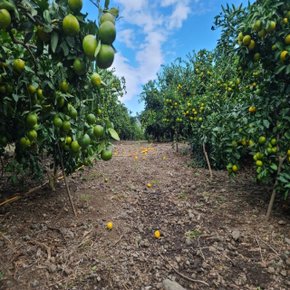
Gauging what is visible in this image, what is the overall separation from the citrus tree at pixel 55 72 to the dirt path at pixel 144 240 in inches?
28.6

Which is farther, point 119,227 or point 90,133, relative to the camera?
point 119,227

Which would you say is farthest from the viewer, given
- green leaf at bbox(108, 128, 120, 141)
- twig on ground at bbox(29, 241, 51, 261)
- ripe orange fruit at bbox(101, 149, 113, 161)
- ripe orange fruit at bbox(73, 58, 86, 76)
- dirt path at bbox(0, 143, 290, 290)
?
twig on ground at bbox(29, 241, 51, 261)

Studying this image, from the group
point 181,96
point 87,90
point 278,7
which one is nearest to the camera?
point 87,90

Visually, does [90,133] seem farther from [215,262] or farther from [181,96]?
[181,96]

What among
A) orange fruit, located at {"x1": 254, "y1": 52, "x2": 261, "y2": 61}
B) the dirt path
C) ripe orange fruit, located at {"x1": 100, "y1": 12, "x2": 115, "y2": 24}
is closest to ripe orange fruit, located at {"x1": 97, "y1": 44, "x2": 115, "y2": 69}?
ripe orange fruit, located at {"x1": 100, "y1": 12, "x2": 115, "y2": 24}

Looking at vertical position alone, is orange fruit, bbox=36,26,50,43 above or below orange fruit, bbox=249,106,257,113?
above

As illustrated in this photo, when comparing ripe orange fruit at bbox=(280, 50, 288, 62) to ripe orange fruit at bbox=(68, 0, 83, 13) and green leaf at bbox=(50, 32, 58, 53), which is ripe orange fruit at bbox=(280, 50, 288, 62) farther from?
green leaf at bbox=(50, 32, 58, 53)

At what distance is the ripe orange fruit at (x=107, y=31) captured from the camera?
1276 mm

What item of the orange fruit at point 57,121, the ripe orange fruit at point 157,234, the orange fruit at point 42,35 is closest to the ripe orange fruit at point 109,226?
the ripe orange fruit at point 157,234

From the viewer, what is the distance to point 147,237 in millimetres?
2873

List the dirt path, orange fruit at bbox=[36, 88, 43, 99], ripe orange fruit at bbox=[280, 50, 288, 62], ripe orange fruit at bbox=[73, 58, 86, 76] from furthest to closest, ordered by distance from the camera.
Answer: ripe orange fruit at bbox=[280, 50, 288, 62] → the dirt path → orange fruit at bbox=[36, 88, 43, 99] → ripe orange fruit at bbox=[73, 58, 86, 76]

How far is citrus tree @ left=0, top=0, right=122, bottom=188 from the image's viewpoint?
132 cm

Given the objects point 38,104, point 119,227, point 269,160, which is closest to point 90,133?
point 38,104

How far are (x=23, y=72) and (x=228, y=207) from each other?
2799 millimetres
